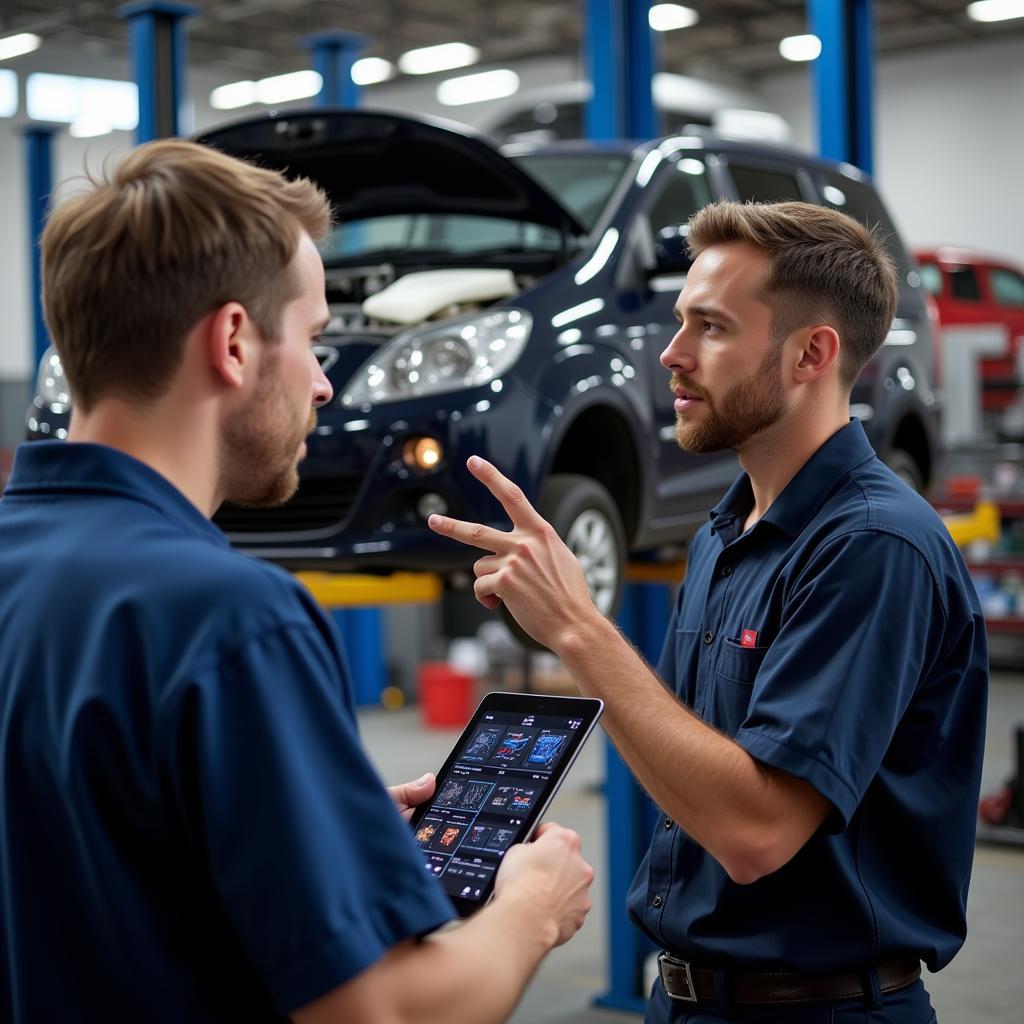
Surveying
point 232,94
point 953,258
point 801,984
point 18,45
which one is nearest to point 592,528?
point 801,984

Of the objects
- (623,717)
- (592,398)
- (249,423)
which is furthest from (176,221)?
(592,398)

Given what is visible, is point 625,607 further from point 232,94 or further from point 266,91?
point 232,94

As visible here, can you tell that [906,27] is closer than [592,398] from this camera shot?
No

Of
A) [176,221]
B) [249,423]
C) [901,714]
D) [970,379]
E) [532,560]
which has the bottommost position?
[970,379]

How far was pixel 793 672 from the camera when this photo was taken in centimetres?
174

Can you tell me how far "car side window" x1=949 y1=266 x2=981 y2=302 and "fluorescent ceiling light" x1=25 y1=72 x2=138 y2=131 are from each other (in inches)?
413

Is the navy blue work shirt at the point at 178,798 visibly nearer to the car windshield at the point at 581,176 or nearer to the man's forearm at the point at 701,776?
the man's forearm at the point at 701,776

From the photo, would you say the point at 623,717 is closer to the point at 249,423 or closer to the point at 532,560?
the point at 532,560

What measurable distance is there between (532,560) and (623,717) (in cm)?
22

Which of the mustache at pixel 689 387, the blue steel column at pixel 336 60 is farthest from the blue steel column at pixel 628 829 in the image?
the blue steel column at pixel 336 60

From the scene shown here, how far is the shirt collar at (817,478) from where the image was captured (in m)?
1.94

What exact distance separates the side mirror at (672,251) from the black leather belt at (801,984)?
7.18 ft

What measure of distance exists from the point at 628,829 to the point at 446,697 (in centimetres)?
470

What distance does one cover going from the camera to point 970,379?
10938 millimetres
